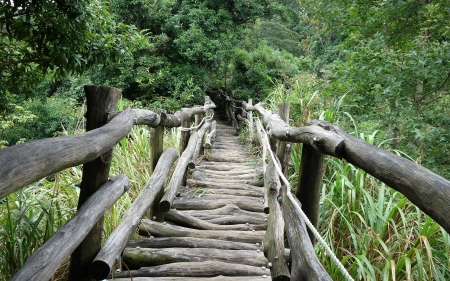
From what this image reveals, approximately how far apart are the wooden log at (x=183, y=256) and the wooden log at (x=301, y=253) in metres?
0.69

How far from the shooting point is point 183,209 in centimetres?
347

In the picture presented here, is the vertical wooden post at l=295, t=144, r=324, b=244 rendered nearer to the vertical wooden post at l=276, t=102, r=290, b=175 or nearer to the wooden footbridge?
the wooden footbridge

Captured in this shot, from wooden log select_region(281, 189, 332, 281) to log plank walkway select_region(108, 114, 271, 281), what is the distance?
1.93 feet

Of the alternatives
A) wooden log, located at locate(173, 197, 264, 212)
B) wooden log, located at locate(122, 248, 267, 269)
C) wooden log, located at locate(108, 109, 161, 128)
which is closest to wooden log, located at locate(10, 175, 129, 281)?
wooden log, located at locate(108, 109, 161, 128)

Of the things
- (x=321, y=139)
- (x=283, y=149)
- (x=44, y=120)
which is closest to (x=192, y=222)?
(x=283, y=149)

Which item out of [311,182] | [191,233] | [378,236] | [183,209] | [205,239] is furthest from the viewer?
[183,209]

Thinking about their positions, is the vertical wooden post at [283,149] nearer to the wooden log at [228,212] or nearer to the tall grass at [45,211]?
the wooden log at [228,212]

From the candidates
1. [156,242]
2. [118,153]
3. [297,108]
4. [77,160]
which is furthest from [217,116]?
[77,160]

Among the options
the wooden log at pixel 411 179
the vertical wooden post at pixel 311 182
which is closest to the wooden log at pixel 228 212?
the vertical wooden post at pixel 311 182

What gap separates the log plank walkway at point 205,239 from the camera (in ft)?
7.18

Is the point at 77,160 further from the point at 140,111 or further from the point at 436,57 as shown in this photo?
the point at 436,57

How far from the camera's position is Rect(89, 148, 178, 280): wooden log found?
5.84 feet

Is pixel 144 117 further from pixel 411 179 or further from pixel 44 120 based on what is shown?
pixel 44 120

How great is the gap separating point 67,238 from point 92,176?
1.56ft
